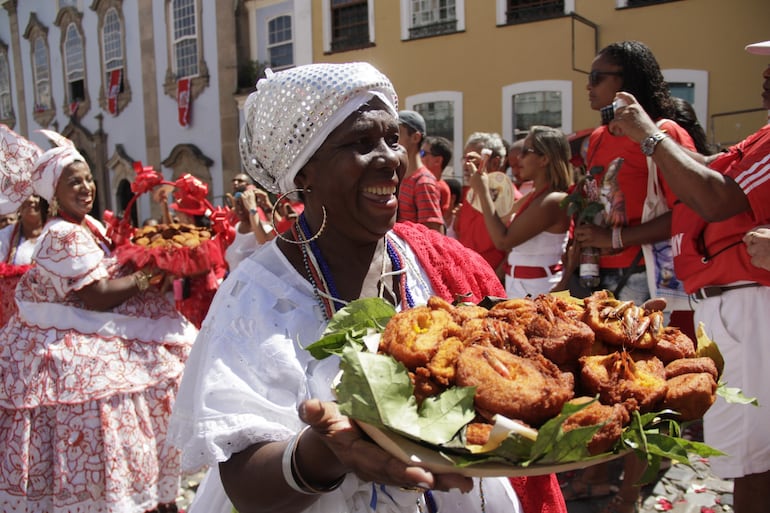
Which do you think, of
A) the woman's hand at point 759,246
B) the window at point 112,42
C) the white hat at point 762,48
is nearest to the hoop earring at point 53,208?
the woman's hand at point 759,246

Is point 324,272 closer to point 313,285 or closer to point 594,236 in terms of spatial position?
point 313,285

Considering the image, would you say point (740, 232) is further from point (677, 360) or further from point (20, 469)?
point (20, 469)

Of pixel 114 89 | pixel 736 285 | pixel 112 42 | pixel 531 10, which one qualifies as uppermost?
pixel 112 42

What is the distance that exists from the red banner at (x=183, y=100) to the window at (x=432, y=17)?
27.1 feet

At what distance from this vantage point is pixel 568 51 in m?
12.6

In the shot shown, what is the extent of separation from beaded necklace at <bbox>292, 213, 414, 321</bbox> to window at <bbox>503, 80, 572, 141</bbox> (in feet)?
37.8

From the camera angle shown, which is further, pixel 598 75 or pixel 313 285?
pixel 598 75

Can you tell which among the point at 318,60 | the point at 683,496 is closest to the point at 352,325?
the point at 683,496

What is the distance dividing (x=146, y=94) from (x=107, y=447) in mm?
19861

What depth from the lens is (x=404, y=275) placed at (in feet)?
6.55

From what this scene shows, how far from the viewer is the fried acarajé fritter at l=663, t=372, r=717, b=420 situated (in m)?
1.28

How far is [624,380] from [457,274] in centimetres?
82

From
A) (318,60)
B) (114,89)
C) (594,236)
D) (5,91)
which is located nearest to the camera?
(594,236)

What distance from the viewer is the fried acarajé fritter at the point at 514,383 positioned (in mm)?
1181
